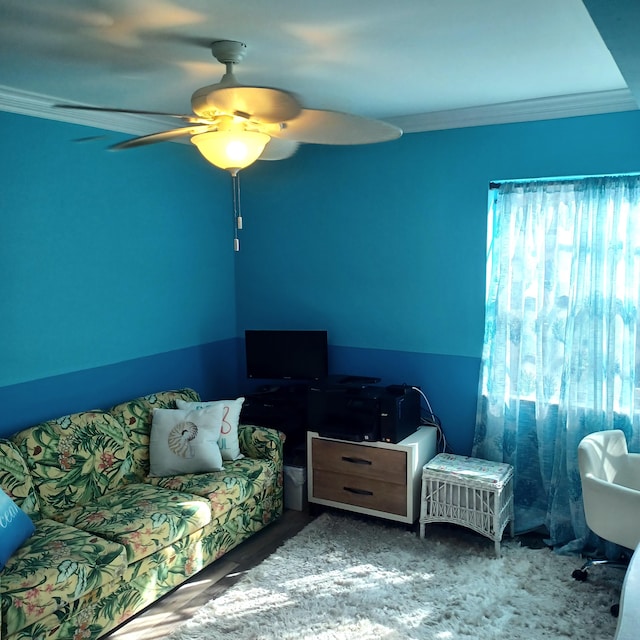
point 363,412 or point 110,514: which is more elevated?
point 363,412

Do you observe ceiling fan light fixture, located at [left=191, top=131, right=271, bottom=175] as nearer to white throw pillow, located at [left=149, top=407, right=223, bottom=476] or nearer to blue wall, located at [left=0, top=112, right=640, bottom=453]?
blue wall, located at [left=0, top=112, right=640, bottom=453]

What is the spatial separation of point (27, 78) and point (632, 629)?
3.10 m

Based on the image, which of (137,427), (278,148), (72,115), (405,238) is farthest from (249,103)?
(137,427)

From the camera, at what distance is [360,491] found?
3637 millimetres

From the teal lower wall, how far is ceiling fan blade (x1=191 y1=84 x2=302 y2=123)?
76.4 inches

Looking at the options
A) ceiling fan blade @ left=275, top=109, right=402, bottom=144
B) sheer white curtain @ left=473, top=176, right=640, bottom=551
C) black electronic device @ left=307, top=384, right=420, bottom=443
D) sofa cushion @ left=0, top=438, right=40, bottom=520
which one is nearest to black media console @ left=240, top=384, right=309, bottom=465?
black electronic device @ left=307, top=384, right=420, bottom=443

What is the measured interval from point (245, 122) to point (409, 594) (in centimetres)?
228

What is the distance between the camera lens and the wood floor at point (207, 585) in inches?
107

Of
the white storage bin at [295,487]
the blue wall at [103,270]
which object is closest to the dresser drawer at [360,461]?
the white storage bin at [295,487]

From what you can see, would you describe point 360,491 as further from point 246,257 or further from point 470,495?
point 246,257

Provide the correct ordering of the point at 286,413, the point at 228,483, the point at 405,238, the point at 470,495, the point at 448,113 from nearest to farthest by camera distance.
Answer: the point at 228,483, the point at 470,495, the point at 448,113, the point at 405,238, the point at 286,413

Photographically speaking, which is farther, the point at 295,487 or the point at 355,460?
the point at 295,487

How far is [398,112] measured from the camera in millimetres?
3541

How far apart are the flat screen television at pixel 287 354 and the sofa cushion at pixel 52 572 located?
5.59 ft
